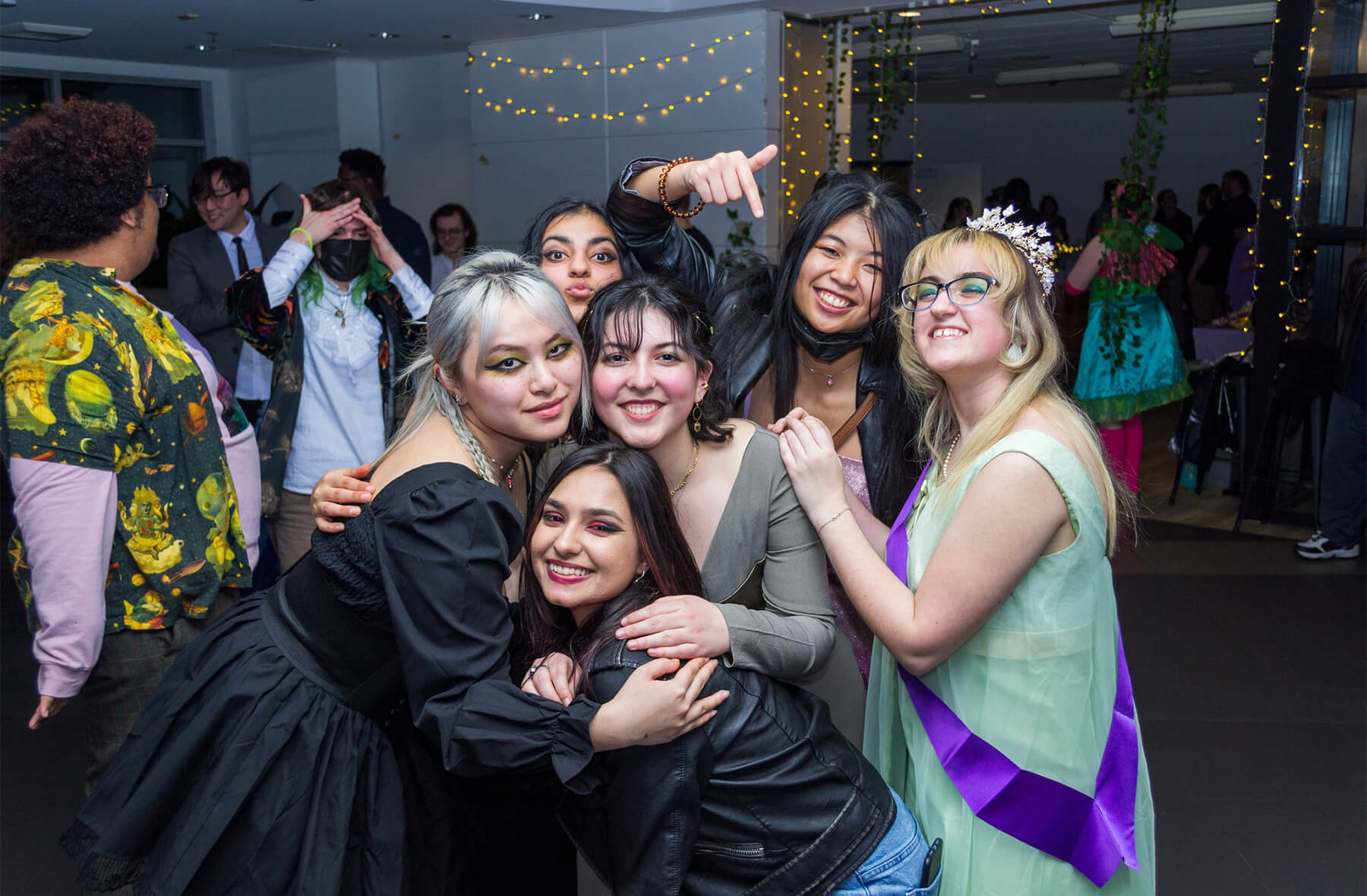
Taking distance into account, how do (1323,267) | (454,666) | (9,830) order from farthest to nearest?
(1323,267) → (9,830) → (454,666)

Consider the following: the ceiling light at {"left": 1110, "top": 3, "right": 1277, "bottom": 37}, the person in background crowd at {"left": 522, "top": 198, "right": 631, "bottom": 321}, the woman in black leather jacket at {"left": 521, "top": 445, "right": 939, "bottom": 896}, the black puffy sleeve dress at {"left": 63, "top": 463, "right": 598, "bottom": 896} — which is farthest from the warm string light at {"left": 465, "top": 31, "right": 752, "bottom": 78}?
the black puffy sleeve dress at {"left": 63, "top": 463, "right": 598, "bottom": 896}

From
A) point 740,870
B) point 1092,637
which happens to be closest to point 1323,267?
point 1092,637

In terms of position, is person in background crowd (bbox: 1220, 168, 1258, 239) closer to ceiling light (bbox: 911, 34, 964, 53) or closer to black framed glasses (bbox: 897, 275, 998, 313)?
ceiling light (bbox: 911, 34, 964, 53)

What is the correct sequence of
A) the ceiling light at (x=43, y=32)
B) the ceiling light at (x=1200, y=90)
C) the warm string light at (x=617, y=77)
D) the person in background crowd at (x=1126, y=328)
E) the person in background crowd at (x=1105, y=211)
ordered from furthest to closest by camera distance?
the ceiling light at (x=1200, y=90), the ceiling light at (x=43, y=32), the warm string light at (x=617, y=77), the person in background crowd at (x=1105, y=211), the person in background crowd at (x=1126, y=328)

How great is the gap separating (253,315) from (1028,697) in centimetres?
268

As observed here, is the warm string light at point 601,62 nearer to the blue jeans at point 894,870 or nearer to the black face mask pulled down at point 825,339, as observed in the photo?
the black face mask pulled down at point 825,339

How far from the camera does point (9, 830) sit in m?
3.18

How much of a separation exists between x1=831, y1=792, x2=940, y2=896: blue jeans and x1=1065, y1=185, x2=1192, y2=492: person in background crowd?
4.94 meters

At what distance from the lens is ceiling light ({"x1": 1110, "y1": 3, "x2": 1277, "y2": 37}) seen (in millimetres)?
8328

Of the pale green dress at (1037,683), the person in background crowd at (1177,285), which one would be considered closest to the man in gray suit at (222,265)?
the pale green dress at (1037,683)

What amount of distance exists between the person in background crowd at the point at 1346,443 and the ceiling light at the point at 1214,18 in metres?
3.65

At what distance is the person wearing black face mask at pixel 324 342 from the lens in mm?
3465

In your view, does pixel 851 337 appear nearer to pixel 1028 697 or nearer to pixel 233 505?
pixel 1028 697

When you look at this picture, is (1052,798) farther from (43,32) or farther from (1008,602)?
(43,32)
